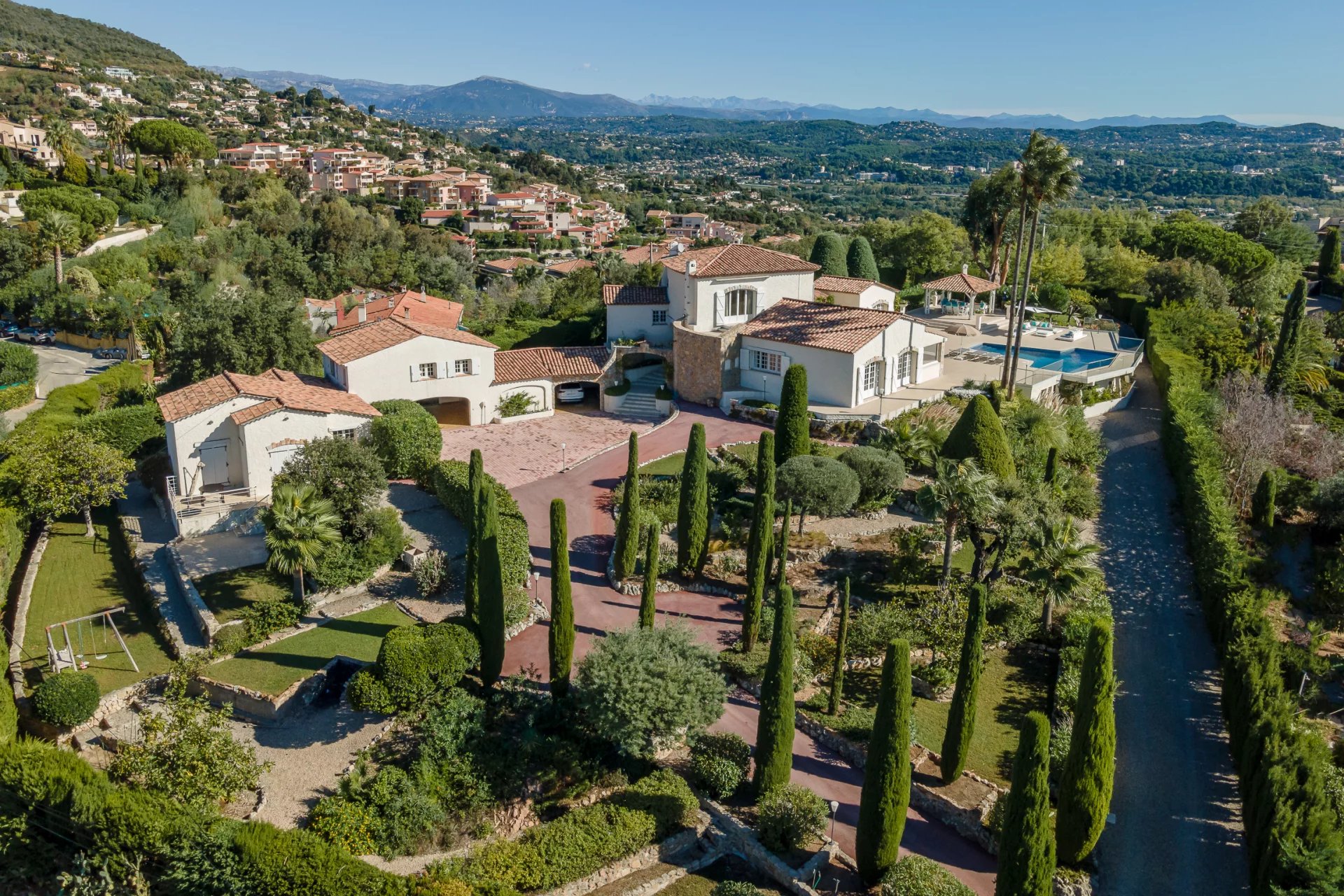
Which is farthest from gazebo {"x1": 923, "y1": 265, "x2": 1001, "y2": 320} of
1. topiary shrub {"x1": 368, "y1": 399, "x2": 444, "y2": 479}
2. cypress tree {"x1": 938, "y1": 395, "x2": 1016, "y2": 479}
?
topiary shrub {"x1": 368, "y1": 399, "x2": 444, "y2": 479}

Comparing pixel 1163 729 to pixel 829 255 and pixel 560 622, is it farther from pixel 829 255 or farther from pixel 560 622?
pixel 829 255

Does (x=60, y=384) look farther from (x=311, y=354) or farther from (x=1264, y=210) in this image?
(x=1264, y=210)

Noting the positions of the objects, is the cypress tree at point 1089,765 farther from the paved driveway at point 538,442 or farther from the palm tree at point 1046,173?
the palm tree at point 1046,173

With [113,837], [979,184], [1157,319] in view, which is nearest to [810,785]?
[113,837]

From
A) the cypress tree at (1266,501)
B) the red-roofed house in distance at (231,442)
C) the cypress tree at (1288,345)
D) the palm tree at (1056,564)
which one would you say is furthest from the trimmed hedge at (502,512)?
the cypress tree at (1288,345)

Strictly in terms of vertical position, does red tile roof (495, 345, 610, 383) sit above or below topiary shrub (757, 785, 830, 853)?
above

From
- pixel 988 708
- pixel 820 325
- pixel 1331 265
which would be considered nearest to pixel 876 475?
pixel 988 708

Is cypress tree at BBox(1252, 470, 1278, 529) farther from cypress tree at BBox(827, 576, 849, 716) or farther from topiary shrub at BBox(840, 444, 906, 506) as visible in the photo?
cypress tree at BBox(827, 576, 849, 716)
